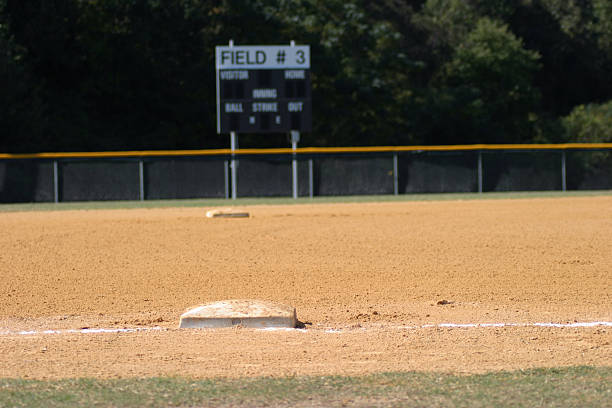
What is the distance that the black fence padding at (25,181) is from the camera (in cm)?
2228

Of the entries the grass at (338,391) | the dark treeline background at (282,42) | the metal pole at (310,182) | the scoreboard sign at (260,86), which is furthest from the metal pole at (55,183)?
the grass at (338,391)

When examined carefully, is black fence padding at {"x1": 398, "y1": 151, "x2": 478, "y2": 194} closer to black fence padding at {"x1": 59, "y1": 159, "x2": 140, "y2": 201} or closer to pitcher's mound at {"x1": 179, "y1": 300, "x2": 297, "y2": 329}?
black fence padding at {"x1": 59, "y1": 159, "x2": 140, "y2": 201}

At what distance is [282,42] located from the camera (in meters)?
35.2

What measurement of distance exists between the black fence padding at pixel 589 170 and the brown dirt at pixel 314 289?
31.6 ft

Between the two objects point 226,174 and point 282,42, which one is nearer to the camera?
point 226,174

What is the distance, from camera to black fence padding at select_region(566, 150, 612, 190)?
24.0 m

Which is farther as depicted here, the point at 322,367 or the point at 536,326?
the point at 536,326

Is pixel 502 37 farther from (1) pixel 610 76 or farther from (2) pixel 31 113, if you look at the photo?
(2) pixel 31 113

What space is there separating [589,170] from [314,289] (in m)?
18.5

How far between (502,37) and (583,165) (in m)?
18.7

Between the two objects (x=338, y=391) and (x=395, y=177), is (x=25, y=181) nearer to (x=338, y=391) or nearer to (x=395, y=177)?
(x=395, y=177)

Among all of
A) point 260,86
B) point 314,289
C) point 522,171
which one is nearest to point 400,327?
point 314,289

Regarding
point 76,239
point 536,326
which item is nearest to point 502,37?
point 76,239

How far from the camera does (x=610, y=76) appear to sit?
149 feet
